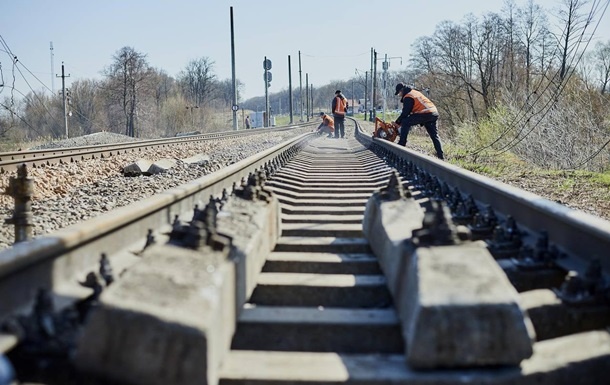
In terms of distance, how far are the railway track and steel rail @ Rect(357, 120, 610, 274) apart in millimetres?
14

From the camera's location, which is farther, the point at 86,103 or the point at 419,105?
the point at 86,103

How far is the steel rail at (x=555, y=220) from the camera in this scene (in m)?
2.96

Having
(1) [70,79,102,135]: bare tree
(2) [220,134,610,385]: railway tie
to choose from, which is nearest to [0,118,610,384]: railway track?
(2) [220,134,610,385]: railway tie

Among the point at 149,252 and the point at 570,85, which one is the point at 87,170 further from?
the point at 570,85

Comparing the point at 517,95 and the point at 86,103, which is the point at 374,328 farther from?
the point at 86,103

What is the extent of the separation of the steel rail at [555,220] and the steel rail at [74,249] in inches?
92.1

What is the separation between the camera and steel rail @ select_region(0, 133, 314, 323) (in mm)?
2201

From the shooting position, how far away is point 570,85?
61.8ft

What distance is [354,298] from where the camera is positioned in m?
3.36

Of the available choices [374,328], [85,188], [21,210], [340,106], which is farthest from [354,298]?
[340,106]

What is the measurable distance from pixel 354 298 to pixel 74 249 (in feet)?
5.01

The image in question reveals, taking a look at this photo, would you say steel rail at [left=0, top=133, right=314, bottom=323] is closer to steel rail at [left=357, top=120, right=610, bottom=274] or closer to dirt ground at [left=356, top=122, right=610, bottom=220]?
steel rail at [left=357, top=120, right=610, bottom=274]

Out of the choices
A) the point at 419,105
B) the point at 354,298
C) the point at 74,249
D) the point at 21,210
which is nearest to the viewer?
the point at 74,249

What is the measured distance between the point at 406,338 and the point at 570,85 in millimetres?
18641
